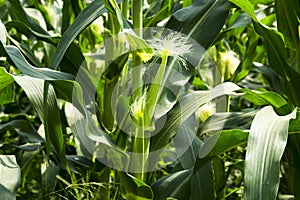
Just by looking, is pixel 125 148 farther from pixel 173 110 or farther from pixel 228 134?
pixel 228 134

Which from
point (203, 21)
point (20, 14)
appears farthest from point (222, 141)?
point (20, 14)

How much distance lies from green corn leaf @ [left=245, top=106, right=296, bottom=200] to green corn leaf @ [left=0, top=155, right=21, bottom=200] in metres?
0.36

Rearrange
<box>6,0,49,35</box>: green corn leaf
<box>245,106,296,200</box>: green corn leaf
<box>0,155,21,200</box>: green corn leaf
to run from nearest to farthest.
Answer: <box>245,106,296,200</box>: green corn leaf, <box>0,155,21,200</box>: green corn leaf, <box>6,0,49,35</box>: green corn leaf

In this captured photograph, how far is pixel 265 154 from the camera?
78 cm

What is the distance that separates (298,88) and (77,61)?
42 centimetres

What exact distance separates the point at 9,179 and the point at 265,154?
0.40 m

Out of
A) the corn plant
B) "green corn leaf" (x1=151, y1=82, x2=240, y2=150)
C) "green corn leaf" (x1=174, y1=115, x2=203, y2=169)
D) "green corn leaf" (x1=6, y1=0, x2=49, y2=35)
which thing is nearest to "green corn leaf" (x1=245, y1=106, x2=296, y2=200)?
the corn plant

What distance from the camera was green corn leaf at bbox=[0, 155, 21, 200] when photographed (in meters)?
0.86

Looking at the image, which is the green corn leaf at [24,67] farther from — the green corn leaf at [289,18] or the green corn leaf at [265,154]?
the green corn leaf at [289,18]

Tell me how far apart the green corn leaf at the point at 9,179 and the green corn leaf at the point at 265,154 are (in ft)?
1.19

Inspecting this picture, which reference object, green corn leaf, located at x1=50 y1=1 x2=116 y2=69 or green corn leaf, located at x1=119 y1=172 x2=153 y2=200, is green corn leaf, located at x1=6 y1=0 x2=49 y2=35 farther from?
green corn leaf, located at x1=119 y1=172 x2=153 y2=200

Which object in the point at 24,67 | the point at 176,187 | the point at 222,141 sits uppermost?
Answer: the point at 24,67

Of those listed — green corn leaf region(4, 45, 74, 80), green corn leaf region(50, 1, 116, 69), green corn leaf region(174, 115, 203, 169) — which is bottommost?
green corn leaf region(174, 115, 203, 169)

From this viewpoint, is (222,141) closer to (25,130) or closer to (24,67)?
(24,67)
